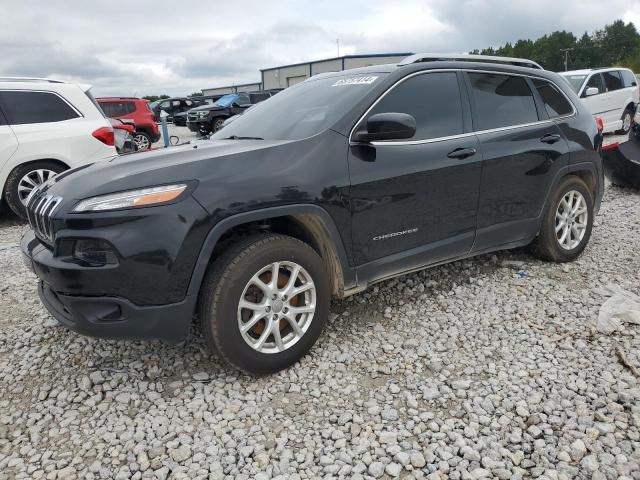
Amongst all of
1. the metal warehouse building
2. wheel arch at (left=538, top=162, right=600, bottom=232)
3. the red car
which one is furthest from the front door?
the metal warehouse building

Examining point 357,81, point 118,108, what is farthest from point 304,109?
point 118,108

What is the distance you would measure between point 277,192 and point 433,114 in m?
1.40

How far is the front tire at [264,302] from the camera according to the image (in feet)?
8.34

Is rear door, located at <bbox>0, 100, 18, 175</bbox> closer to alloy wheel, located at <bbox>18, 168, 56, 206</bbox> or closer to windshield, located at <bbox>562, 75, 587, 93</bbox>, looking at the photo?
alloy wheel, located at <bbox>18, 168, 56, 206</bbox>

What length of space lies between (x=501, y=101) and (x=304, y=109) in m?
1.58

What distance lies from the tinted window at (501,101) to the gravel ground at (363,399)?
1.33 meters

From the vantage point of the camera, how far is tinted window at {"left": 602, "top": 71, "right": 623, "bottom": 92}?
40.1ft

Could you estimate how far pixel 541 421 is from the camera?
7.85 feet

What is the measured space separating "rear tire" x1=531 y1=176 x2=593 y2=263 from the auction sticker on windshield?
191 cm

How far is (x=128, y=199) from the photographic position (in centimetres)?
238

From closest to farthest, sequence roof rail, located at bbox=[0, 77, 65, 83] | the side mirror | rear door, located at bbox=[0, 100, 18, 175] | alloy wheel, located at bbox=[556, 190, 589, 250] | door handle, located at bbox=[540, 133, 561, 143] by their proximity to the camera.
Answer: the side mirror < door handle, located at bbox=[540, 133, 561, 143] < alloy wheel, located at bbox=[556, 190, 589, 250] < rear door, located at bbox=[0, 100, 18, 175] < roof rail, located at bbox=[0, 77, 65, 83]

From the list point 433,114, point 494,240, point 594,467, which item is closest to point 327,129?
point 433,114

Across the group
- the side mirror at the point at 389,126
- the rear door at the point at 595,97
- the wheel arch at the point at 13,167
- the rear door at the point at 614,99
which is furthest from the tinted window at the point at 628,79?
the wheel arch at the point at 13,167

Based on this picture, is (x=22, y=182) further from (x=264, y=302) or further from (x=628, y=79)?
(x=628, y=79)
